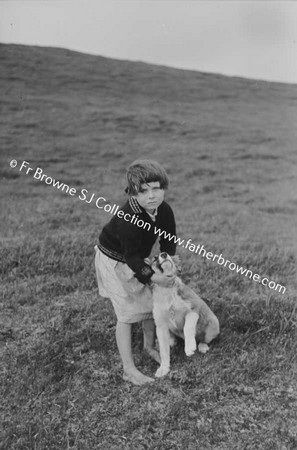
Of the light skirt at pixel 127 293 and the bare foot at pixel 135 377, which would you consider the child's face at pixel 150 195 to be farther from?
the bare foot at pixel 135 377

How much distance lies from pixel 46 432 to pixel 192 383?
1.00m

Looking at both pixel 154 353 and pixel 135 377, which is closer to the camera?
pixel 135 377

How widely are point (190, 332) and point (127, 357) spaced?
0.50 metres

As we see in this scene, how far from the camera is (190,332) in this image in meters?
3.17

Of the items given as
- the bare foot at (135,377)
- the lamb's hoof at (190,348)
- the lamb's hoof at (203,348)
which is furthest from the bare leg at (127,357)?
the lamb's hoof at (203,348)

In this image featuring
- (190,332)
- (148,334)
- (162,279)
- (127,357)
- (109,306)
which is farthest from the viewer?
(109,306)

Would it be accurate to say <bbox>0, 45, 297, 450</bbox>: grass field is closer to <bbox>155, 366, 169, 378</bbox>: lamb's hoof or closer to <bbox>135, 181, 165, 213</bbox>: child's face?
<bbox>155, 366, 169, 378</bbox>: lamb's hoof

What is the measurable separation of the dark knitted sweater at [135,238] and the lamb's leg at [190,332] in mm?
445

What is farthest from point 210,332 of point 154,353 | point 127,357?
point 127,357

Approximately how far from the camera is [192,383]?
3.17 metres

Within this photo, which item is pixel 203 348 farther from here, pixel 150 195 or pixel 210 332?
pixel 150 195

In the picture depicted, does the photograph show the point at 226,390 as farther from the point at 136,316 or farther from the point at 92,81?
the point at 92,81

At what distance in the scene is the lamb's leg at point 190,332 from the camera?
3102 mm

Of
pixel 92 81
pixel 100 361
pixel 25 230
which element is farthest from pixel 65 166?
pixel 100 361
